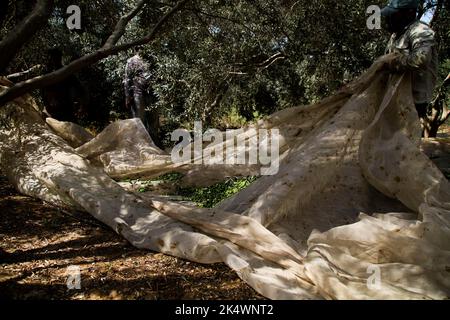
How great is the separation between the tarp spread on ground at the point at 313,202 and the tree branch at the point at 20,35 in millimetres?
1574

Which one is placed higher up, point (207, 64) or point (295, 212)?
point (207, 64)

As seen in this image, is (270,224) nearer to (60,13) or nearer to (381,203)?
(381,203)

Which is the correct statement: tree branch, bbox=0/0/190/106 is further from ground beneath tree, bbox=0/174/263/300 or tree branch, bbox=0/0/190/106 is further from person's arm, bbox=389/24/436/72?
person's arm, bbox=389/24/436/72

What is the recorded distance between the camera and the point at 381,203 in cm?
423

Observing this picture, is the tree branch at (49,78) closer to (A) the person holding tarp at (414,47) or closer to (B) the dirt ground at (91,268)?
(B) the dirt ground at (91,268)

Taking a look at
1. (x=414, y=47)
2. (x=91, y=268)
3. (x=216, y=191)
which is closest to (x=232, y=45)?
(x=216, y=191)

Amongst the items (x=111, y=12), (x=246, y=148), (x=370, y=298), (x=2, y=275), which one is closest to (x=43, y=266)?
(x=2, y=275)

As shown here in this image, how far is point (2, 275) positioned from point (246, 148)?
3.14m

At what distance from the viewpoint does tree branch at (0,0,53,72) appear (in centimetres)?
348

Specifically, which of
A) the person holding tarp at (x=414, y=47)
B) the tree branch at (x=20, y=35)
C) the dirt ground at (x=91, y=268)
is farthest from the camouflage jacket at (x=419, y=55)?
the tree branch at (x=20, y=35)

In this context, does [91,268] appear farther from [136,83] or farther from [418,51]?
[136,83]

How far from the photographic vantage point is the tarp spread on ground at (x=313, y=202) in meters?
2.97

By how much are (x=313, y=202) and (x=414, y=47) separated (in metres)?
1.85

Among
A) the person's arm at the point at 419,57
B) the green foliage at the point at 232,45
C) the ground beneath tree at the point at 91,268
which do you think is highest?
the green foliage at the point at 232,45
